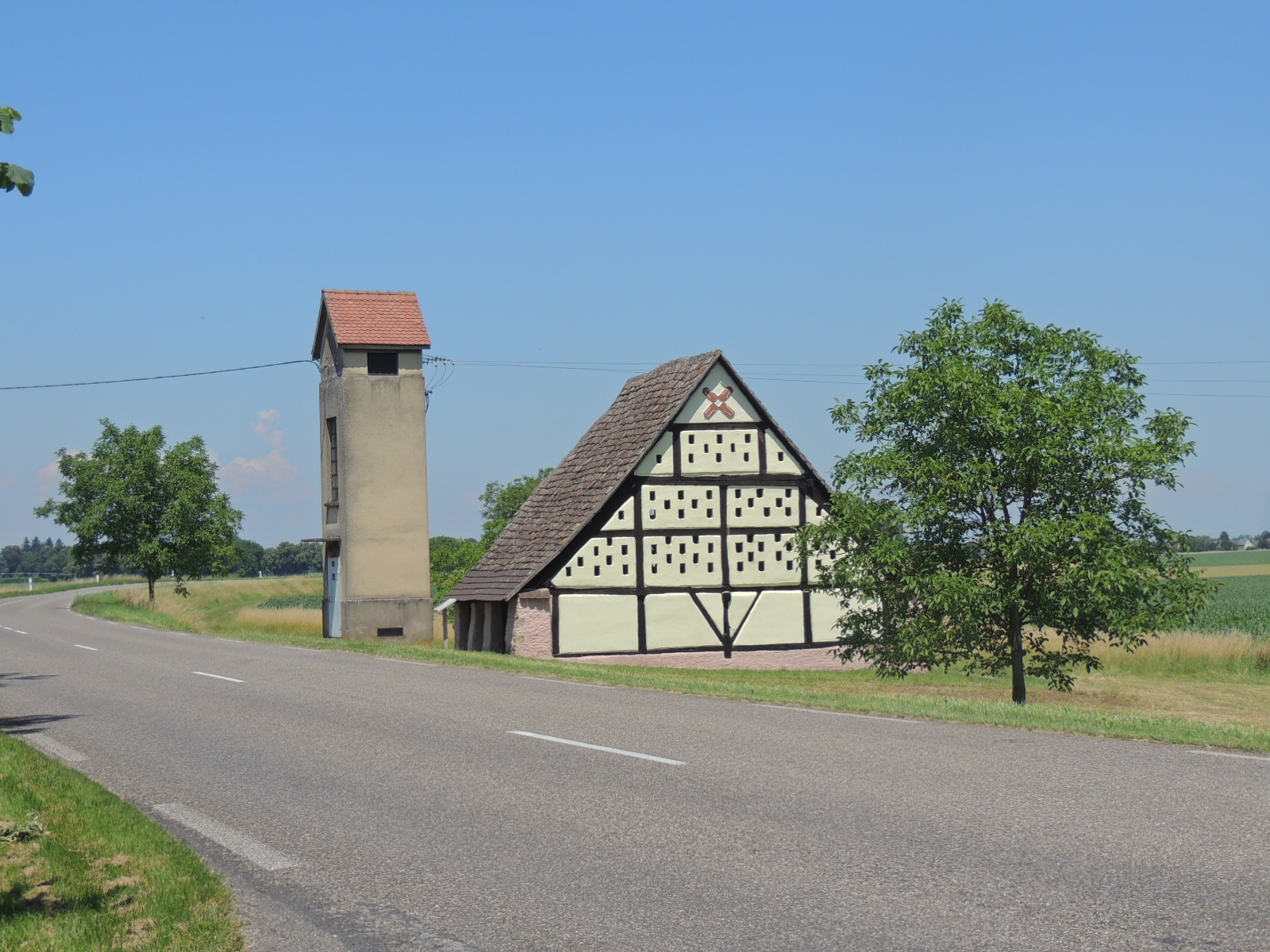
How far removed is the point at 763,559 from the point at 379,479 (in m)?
11.1

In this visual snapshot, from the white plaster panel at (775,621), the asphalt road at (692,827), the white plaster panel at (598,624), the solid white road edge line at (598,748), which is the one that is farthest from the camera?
the white plaster panel at (775,621)

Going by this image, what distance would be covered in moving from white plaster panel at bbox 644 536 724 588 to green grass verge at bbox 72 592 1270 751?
7.58 ft

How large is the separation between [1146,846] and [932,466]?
13.3 metres

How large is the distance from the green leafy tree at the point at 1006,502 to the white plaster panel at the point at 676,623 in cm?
884

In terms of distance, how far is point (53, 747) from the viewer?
11.2m

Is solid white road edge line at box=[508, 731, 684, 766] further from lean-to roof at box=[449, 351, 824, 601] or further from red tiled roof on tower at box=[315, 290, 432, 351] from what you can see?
red tiled roof on tower at box=[315, 290, 432, 351]

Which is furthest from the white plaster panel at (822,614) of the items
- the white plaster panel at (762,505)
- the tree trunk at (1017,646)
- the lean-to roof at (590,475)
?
the tree trunk at (1017,646)

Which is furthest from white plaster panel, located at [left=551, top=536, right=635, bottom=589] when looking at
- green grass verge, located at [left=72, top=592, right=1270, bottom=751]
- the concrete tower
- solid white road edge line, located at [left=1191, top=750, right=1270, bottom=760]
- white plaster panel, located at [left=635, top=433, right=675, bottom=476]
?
solid white road edge line, located at [left=1191, top=750, right=1270, bottom=760]

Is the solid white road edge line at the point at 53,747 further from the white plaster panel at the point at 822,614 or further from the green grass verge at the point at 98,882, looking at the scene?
the white plaster panel at the point at 822,614

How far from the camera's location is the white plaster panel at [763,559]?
98.6 ft

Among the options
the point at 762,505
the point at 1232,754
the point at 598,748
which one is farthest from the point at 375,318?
the point at 1232,754

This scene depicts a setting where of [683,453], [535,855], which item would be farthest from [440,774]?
[683,453]

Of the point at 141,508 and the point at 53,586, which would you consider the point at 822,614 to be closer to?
the point at 141,508

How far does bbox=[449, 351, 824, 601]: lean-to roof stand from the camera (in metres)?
29.3
